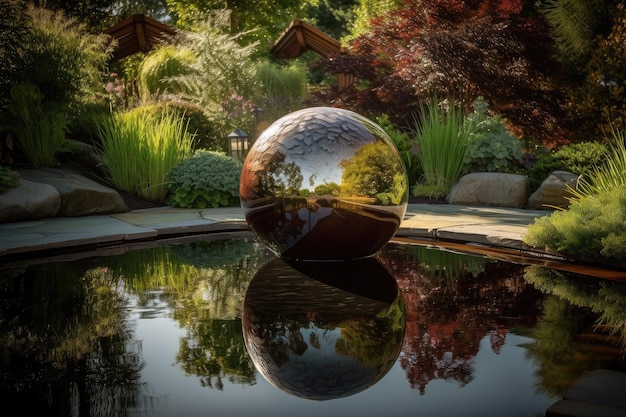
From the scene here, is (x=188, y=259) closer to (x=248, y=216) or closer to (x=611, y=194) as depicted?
(x=248, y=216)

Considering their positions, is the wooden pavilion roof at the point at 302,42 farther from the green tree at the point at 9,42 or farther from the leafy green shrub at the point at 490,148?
the green tree at the point at 9,42

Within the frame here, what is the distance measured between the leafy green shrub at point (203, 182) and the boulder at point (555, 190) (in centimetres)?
441

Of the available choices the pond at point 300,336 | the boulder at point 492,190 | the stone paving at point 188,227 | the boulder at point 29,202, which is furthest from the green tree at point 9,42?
the boulder at point 492,190

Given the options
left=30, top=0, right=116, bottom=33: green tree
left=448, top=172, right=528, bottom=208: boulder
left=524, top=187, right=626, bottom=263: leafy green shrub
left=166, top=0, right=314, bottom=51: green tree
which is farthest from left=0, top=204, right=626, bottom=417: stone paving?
left=30, top=0, right=116, bottom=33: green tree

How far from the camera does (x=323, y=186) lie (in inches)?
233

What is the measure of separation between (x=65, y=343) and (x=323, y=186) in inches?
94.8

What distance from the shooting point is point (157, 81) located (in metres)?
18.1

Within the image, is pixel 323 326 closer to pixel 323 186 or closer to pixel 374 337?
pixel 374 337

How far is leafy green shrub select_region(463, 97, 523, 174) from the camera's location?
11547 mm

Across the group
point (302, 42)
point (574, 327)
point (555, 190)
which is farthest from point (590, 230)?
point (302, 42)

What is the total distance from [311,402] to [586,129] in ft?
35.1

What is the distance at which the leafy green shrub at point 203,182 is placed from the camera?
10.7m

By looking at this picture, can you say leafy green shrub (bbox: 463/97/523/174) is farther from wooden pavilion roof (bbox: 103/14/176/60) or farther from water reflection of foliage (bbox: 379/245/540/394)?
wooden pavilion roof (bbox: 103/14/176/60)

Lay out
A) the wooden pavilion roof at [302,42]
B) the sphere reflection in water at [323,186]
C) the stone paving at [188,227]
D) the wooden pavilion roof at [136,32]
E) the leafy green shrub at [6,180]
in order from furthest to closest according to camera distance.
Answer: the wooden pavilion roof at [302,42] → the wooden pavilion roof at [136,32] → the leafy green shrub at [6,180] → the stone paving at [188,227] → the sphere reflection in water at [323,186]
